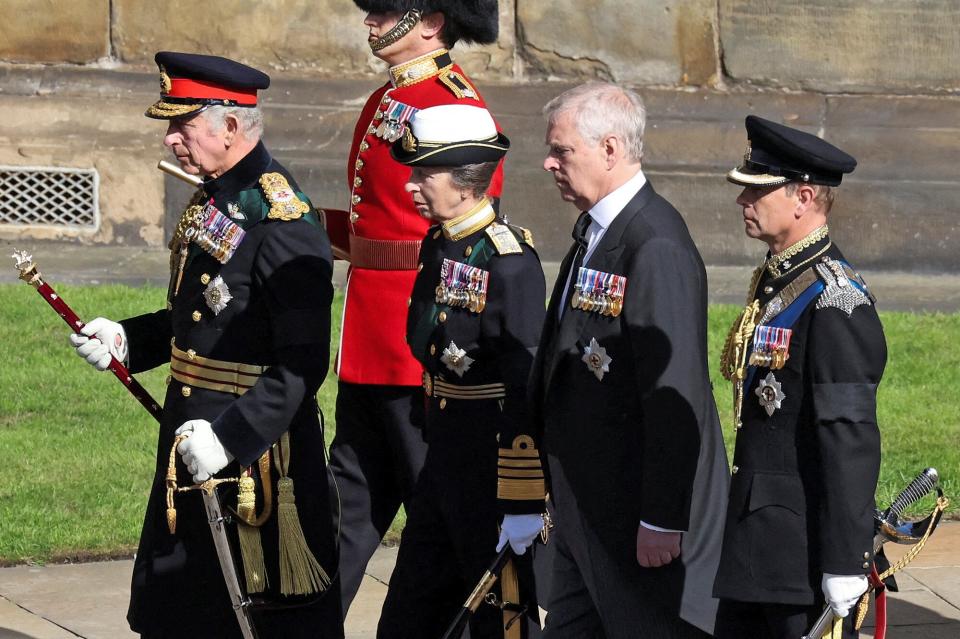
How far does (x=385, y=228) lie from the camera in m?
5.64

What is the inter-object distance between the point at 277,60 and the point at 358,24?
52 cm

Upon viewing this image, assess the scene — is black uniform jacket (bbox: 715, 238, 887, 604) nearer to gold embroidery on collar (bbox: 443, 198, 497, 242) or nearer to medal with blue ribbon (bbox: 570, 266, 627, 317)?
medal with blue ribbon (bbox: 570, 266, 627, 317)

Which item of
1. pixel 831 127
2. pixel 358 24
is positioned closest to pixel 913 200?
pixel 831 127

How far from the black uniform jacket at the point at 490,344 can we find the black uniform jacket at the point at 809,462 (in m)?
0.57

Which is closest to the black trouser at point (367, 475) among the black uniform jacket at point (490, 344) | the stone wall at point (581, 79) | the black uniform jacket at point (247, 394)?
the black uniform jacket at point (490, 344)

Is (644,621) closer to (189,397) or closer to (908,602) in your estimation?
(189,397)

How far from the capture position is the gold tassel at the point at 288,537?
4613mm

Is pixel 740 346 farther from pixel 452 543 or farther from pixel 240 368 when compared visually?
pixel 240 368

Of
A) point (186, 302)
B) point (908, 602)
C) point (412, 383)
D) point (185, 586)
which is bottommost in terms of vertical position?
point (908, 602)

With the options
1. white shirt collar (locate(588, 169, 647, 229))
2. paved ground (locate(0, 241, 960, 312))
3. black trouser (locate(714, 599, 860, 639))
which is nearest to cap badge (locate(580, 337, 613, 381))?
white shirt collar (locate(588, 169, 647, 229))

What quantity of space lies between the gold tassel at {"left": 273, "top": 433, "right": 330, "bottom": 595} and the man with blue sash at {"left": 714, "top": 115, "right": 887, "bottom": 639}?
1.08 metres

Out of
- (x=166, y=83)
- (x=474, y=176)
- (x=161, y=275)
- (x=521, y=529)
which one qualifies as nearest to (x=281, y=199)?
(x=166, y=83)

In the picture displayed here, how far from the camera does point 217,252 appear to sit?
178 inches

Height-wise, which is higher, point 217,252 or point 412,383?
point 217,252
